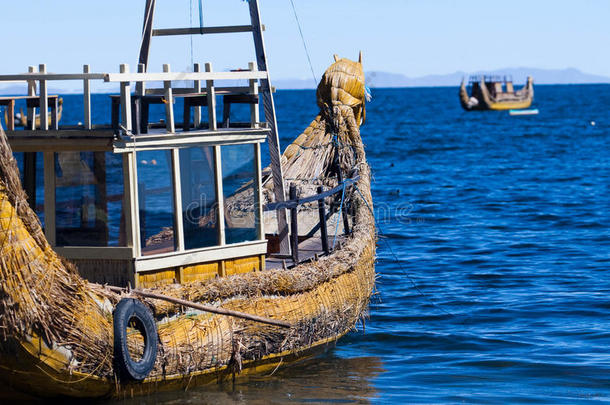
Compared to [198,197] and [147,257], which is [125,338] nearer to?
[147,257]

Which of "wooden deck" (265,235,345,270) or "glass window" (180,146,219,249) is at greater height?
"glass window" (180,146,219,249)

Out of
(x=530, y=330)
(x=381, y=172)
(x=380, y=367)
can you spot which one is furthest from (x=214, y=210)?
(x=381, y=172)

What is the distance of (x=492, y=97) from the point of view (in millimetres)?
136250

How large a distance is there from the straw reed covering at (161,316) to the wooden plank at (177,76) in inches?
67.9

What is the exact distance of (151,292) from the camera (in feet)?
33.4

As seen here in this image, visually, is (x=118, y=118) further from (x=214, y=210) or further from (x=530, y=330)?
(x=530, y=330)

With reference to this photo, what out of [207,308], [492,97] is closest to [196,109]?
[207,308]

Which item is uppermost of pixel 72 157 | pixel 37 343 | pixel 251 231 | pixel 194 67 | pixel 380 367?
pixel 194 67

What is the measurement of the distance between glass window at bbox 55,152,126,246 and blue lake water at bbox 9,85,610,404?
201cm

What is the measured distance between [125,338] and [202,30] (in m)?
5.46

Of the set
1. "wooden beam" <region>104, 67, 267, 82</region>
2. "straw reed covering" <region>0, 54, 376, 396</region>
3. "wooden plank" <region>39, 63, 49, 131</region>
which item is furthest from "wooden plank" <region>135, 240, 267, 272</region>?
"wooden beam" <region>104, 67, 267, 82</region>

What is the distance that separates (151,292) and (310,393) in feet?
10.5

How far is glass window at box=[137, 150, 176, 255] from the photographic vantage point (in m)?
10.7

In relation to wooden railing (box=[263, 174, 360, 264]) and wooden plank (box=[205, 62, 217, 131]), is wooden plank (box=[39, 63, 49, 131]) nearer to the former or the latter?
wooden plank (box=[205, 62, 217, 131])
